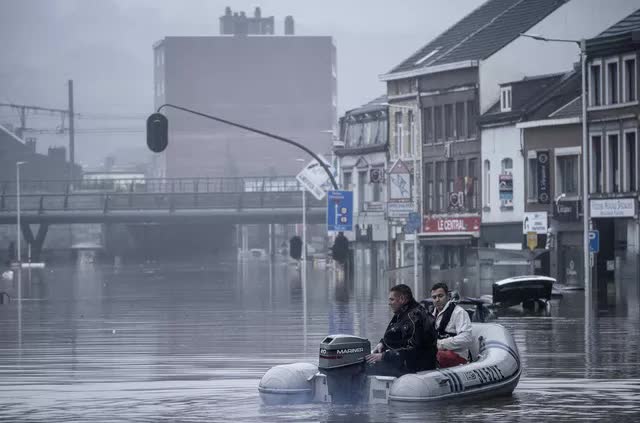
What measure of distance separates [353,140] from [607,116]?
3738 cm

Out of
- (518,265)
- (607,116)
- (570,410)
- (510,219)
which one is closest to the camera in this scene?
(570,410)

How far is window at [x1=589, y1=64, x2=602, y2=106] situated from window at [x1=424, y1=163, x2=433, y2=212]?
20426mm

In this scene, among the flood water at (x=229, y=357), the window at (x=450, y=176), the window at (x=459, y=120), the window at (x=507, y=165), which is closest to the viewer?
the flood water at (x=229, y=357)

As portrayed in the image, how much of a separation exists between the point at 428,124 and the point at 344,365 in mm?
65897

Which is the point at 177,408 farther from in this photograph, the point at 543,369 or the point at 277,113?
the point at 277,113

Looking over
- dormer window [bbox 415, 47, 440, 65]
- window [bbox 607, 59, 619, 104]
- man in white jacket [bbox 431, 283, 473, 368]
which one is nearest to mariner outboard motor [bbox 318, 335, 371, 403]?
man in white jacket [bbox 431, 283, 473, 368]

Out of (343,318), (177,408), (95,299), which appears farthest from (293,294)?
(177,408)

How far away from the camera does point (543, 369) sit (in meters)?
23.9

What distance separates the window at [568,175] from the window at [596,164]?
4.34 meters

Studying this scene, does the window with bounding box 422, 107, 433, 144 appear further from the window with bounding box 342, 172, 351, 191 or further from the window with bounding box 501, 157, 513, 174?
the window with bounding box 342, 172, 351, 191

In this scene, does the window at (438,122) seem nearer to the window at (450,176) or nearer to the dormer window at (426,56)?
the window at (450,176)

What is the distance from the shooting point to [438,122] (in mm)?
83125

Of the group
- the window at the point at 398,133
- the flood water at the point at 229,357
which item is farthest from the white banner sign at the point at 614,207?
the window at the point at 398,133

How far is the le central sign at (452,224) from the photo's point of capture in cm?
7912
